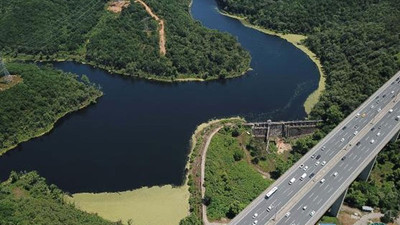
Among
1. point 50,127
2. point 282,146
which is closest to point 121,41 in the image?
point 50,127

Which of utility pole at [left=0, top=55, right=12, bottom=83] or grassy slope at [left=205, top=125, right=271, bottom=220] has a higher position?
grassy slope at [left=205, top=125, right=271, bottom=220]

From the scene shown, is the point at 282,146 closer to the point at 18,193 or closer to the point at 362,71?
the point at 362,71

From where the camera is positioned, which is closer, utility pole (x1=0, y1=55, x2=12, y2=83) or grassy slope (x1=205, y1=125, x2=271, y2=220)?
grassy slope (x1=205, y1=125, x2=271, y2=220)

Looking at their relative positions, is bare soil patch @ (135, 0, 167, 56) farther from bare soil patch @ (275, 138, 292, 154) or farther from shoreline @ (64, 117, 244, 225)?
shoreline @ (64, 117, 244, 225)

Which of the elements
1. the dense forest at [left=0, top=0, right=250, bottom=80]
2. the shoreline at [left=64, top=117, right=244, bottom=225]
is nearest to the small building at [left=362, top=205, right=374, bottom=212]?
the shoreline at [left=64, top=117, right=244, bottom=225]

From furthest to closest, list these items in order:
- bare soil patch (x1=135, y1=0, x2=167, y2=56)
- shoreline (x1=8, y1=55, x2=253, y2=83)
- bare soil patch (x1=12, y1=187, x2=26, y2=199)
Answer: bare soil patch (x1=135, y1=0, x2=167, y2=56), shoreline (x1=8, y1=55, x2=253, y2=83), bare soil patch (x1=12, y1=187, x2=26, y2=199)

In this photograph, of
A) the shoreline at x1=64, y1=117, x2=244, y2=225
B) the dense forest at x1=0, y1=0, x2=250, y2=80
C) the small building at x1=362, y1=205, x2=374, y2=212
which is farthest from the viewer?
the dense forest at x1=0, y1=0, x2=250, y2=80

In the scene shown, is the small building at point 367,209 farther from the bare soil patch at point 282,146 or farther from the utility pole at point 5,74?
the utility pole at point 5,74

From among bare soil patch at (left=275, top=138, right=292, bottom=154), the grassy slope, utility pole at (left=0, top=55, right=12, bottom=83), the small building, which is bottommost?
utility pole at (left=0, top=55, right=12, bottom=83)
